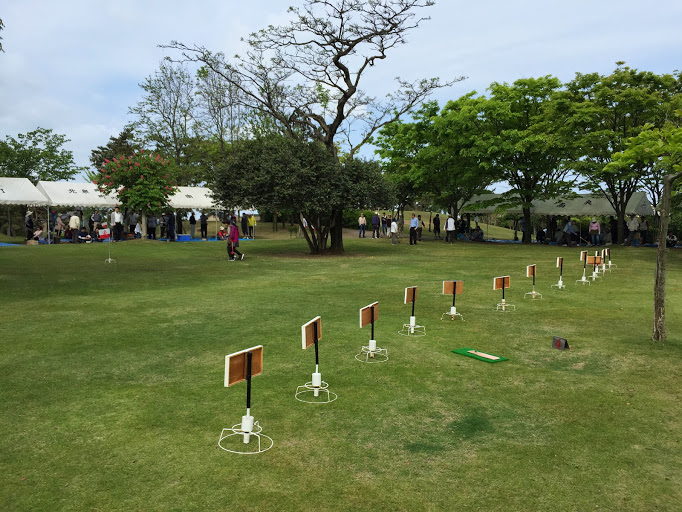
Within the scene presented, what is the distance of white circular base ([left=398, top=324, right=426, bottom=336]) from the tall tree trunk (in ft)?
12.3

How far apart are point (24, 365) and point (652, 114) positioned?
31261 millimetres

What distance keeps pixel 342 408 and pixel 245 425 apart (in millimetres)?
1245

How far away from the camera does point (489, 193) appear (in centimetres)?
3953

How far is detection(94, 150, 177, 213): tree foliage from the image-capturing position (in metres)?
31.6

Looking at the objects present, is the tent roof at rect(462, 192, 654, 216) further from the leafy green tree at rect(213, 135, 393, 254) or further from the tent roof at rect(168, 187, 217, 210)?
the tent roof at rect(168, 187, 217, 210)

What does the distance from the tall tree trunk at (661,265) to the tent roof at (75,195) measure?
31.3 metres

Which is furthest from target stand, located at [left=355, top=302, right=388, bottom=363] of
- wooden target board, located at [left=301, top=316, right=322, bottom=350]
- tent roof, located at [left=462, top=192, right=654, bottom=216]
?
tent roof, located at [left=462, top=192, right=654, bottom=216]

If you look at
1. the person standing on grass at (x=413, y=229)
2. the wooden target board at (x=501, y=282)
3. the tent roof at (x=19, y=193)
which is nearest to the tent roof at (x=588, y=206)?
the person standing on grass at (x=413, y=229)

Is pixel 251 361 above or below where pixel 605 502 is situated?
above

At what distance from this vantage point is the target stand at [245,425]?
4.69 meters

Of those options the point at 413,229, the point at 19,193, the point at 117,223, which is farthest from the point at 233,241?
the point at 19,193

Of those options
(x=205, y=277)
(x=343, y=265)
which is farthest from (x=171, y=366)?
(x=343, y=265)

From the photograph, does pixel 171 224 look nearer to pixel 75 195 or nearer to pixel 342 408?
pixel 75 195

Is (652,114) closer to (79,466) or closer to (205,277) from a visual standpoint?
(205,277)
